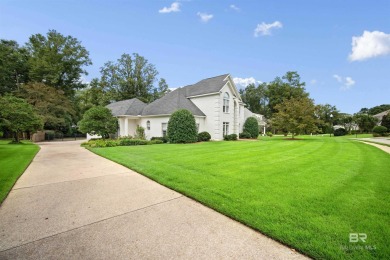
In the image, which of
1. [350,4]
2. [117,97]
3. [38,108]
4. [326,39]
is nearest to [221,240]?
[350,4]

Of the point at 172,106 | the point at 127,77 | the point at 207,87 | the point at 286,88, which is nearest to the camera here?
the point at 172,106

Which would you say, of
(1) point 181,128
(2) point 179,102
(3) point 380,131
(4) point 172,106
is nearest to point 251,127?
(2) point 179,102

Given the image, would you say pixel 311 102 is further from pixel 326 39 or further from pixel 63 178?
pixel 63 178

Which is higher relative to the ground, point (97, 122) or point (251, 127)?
point (97, 122)

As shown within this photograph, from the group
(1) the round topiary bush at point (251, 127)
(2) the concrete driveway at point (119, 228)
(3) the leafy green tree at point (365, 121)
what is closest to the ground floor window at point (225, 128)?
(1) the round topiary bush at point (251, 127)

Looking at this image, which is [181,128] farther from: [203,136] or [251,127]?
[251,127]

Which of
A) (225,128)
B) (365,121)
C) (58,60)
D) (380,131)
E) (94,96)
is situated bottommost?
(380,131)

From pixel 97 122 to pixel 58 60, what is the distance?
26.3 meters

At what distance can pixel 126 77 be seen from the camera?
38375 mm

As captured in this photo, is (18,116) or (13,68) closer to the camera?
(18,116)

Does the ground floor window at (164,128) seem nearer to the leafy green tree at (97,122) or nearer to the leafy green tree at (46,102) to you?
the leafy green tree at (97,122)

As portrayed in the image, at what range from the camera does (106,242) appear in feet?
9.04

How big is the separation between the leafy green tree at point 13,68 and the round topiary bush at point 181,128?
98.9 feet
